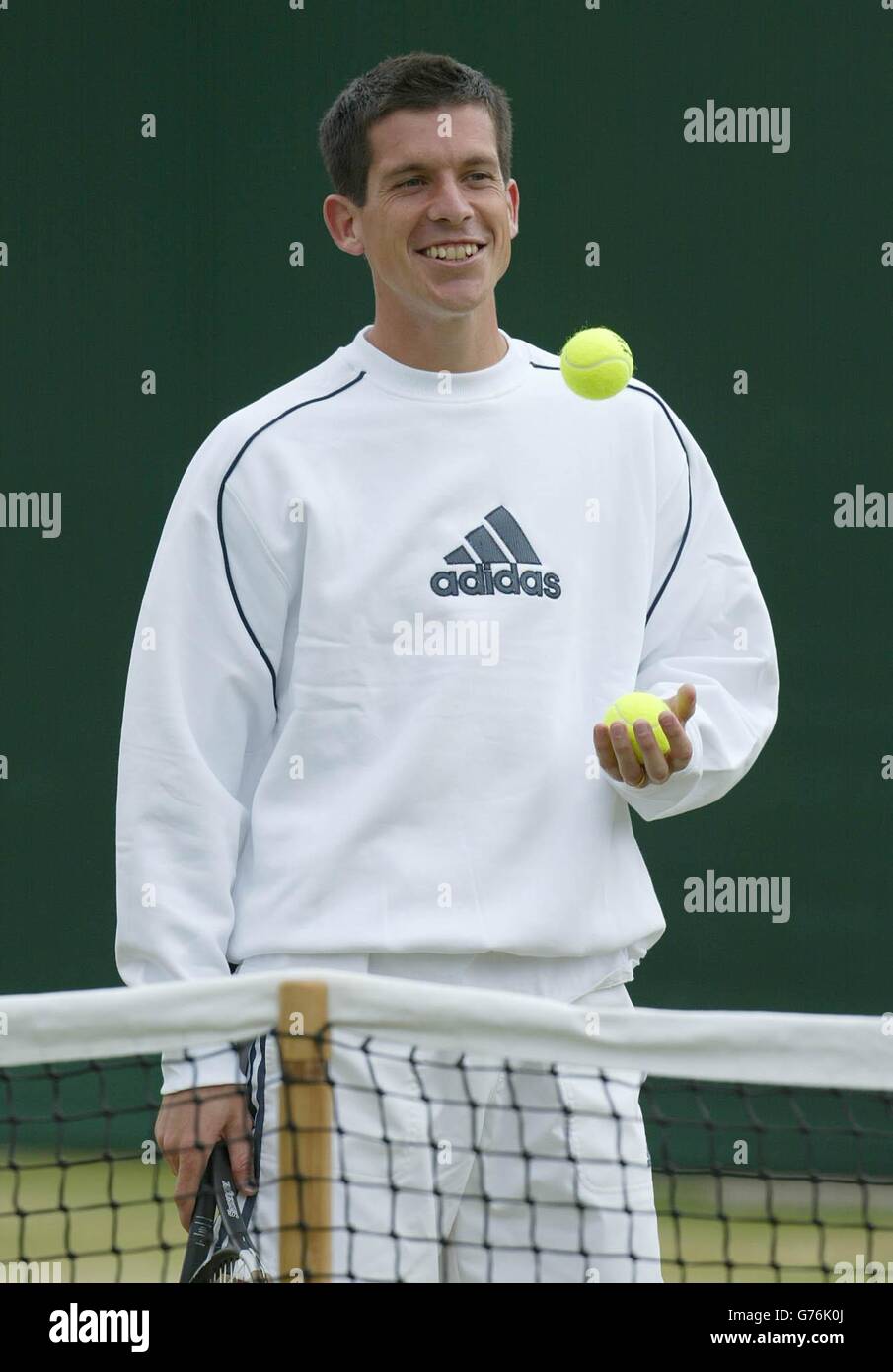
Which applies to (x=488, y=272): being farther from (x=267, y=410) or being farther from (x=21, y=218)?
(x=21, y=218)

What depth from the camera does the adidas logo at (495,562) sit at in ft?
8.86

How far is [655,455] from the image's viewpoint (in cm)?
289

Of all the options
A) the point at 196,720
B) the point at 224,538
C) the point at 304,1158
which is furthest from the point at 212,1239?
the point at 224,538

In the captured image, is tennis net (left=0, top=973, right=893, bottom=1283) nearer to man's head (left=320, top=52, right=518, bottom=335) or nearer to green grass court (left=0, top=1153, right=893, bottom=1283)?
man's head (left=320, top=52, right=518, bottom=335)

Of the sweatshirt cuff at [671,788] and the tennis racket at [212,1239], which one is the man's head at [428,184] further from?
the tennis racket at [212,1239]

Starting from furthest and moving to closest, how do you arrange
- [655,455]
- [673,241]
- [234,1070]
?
[673,241] → [655,455] → [234,1070]

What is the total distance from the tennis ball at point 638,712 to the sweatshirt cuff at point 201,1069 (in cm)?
65

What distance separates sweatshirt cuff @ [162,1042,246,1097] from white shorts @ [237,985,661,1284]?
0.15 ft

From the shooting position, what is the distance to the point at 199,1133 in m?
2.63

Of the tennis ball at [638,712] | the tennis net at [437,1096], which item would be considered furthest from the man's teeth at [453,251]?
the tennis net at [437,1096]

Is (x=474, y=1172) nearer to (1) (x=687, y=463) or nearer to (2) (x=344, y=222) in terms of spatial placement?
(1) (x=687, y=463)

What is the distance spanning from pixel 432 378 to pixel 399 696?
1.50 ft
